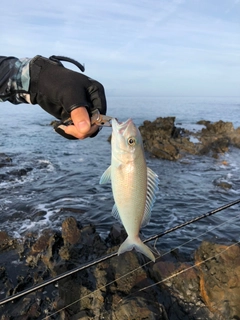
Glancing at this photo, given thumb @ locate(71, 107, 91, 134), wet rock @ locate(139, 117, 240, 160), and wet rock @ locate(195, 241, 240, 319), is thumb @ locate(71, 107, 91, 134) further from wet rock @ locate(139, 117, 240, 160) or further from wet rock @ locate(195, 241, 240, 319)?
wet rock @ locate(139, 117, 240, 160)

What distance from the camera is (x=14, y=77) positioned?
3.21 meters

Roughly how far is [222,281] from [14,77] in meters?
5.22

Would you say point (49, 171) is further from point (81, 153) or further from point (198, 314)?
point (198, 314)

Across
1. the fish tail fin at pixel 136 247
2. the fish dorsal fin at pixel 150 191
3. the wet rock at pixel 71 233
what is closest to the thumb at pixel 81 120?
the fish dorsal fin at pixel 150 191

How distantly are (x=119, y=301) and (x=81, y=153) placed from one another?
1966cm

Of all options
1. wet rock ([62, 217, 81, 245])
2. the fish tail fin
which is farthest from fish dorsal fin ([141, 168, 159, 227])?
wet rock ([62, 217, 81, 245])

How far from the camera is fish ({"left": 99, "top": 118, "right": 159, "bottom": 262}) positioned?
2.89 m

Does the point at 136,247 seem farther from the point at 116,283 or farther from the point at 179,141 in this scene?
the point at 179,141

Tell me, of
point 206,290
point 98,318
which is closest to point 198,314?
point 206,290

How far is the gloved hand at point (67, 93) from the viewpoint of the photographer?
2.71 m

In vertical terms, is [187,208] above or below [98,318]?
below

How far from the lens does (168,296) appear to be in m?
5.90

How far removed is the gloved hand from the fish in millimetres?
305

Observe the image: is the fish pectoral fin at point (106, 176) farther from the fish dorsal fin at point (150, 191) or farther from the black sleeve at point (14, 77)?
the black sleeve at point (14, 77)
